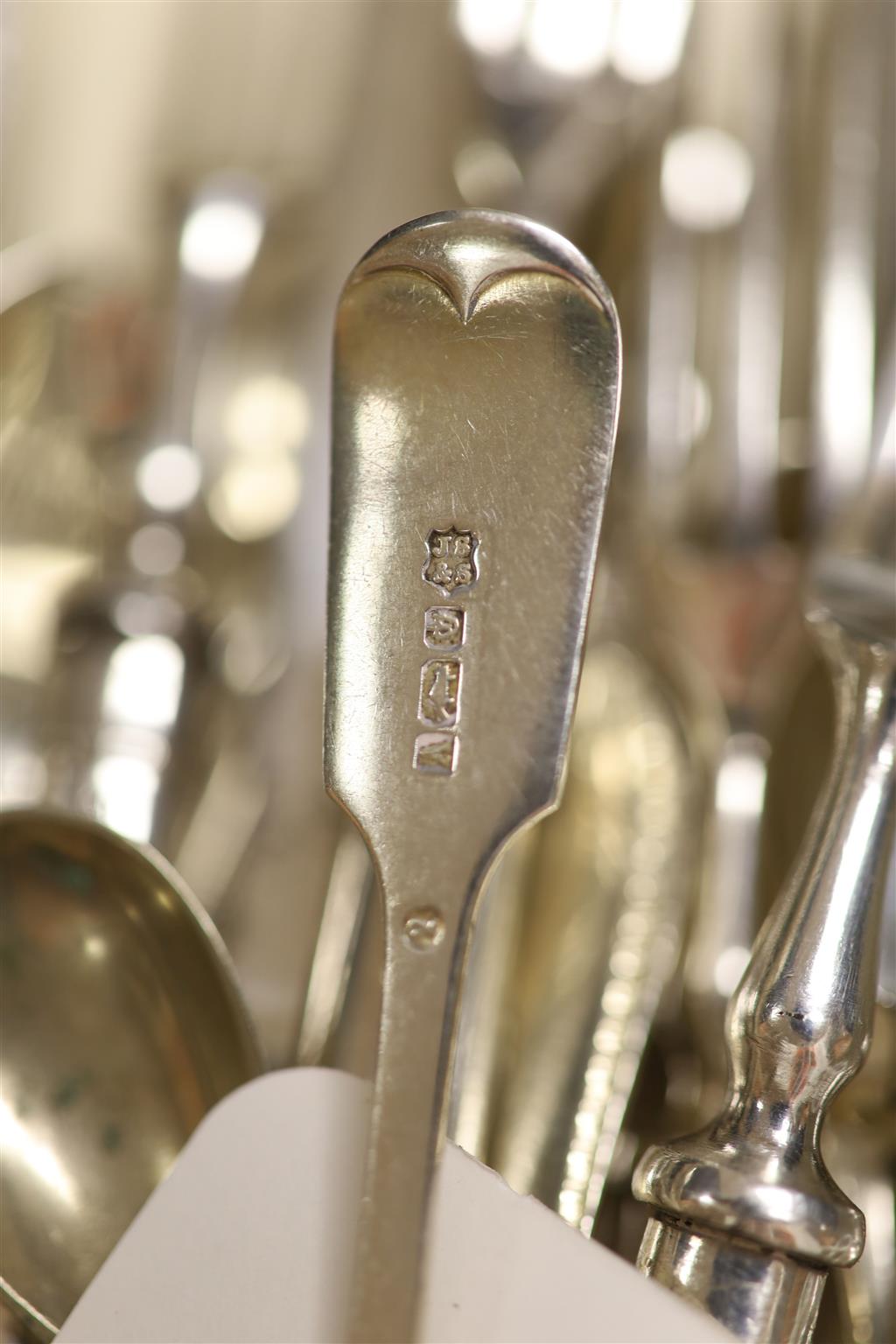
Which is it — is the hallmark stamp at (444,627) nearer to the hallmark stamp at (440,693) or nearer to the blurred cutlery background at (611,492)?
the hallmark stamp at (440,693)

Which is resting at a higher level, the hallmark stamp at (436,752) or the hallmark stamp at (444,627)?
the hallmark stamp at (444,627)

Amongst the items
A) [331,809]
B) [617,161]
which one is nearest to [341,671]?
[331,809]

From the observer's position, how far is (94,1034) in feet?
0.82

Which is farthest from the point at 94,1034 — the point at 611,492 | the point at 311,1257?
the point at 611,492

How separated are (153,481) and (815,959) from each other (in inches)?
10.8

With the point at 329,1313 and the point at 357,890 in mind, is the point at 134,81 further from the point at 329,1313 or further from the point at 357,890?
the point at 329,1313

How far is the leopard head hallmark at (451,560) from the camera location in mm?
174

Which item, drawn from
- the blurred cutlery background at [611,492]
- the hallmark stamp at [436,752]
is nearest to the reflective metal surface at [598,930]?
the blurred cutlery background at [611,492]

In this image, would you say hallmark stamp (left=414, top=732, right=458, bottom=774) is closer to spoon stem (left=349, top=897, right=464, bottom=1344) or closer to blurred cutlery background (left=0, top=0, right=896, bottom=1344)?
spoon stem (left=349, top=897, right=464, bottom=1344)

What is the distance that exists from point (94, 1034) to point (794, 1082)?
0.13m

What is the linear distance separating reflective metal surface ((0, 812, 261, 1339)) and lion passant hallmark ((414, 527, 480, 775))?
99mm

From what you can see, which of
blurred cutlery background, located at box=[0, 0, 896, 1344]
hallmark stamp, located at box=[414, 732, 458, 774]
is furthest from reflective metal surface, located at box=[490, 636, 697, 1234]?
hallmark stamp, located at box=[414, 732, 458, 774]

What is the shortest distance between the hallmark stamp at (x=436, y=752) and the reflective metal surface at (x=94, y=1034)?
0.10 metres

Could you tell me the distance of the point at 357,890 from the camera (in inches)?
13.2
